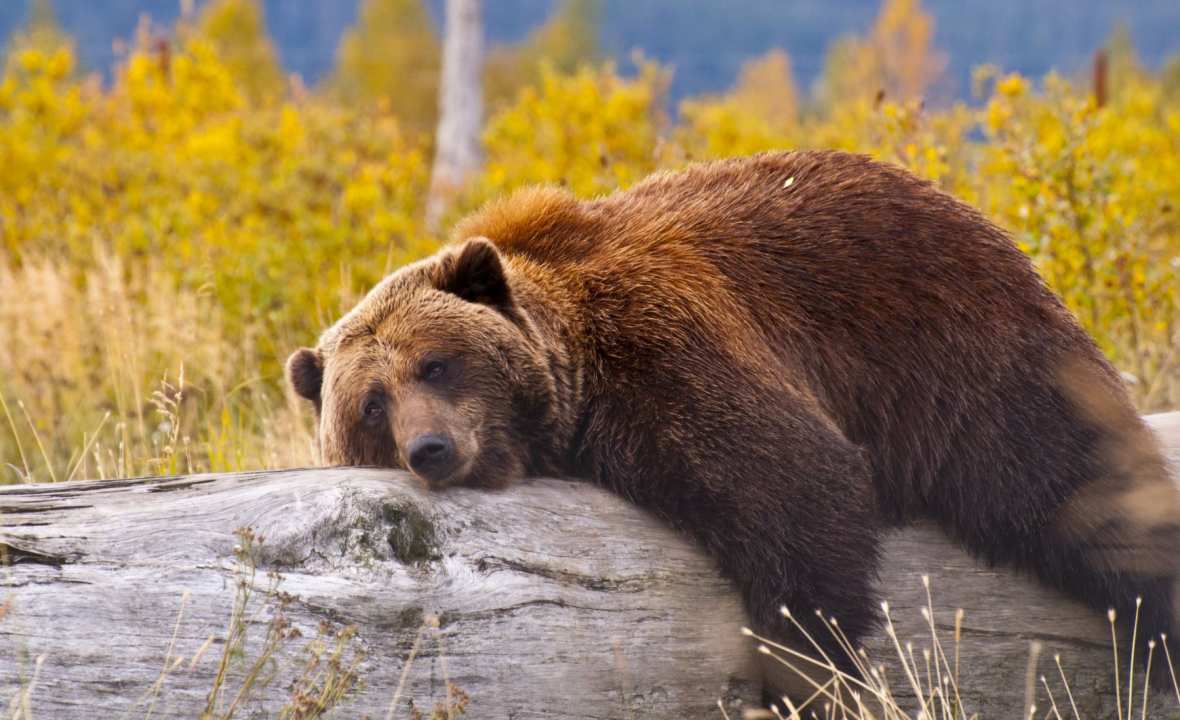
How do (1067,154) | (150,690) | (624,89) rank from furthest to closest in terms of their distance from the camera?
(624,89), (1067,154), (150,690)

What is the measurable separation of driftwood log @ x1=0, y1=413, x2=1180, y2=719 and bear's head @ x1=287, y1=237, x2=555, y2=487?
0.22m

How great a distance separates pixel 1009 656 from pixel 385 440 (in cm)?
202

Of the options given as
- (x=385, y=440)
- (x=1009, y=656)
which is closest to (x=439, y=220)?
(x=385, y=440)

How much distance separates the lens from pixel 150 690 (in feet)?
9.69

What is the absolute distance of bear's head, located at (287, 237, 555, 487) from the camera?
3.81m

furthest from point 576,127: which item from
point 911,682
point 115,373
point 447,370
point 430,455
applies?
point 911,682

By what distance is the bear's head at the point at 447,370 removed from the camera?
12.5 ft

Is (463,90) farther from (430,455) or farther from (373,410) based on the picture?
(430,455)

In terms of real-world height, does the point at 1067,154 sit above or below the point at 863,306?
above

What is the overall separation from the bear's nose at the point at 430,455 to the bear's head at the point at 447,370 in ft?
0.37

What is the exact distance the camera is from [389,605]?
10.6ft

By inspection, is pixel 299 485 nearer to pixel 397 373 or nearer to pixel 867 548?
pixel 397 373

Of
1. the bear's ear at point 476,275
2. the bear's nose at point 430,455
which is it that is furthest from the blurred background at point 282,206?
the bear's ear at point 476,275

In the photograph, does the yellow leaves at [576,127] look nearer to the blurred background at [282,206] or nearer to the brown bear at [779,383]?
the blurred background at [282,206]
